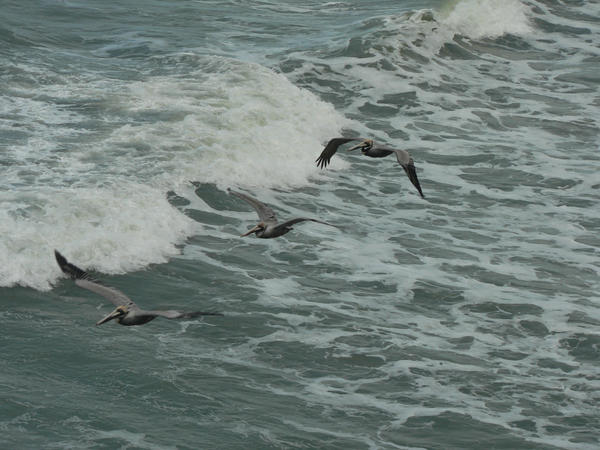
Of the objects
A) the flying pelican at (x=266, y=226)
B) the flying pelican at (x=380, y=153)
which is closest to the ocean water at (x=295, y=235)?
the flying pelican at (x=266, y=226)

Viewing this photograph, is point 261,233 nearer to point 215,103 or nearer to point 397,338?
point 397,338

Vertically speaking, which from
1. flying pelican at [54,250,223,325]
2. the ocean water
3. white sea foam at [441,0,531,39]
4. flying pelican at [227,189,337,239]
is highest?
white sea foam at [441,0,531,39]

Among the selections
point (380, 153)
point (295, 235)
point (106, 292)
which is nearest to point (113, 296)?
point (106, 292)

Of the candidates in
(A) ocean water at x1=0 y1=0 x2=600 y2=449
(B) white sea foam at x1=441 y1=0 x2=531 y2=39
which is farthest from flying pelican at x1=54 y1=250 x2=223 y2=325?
(B) white sea foam at x1=441 y1=0 x2=531 y2=39

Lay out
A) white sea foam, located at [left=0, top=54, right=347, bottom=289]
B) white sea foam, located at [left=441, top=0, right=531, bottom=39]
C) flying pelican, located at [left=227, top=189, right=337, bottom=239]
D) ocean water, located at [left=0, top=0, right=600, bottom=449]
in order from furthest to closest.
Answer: white sea foam, located at [left=441, top=0, right=531, bottom=39], white sea foam, located at [left=0, top=54, right=347, bottom=289], ocean water, located at [left=0, top=0, right=600, bottom=449], flying pelican, located at [left=227, top=189, right=337, bottom=239]

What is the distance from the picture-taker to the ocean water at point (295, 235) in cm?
1138

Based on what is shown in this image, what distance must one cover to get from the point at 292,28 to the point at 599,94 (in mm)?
7756

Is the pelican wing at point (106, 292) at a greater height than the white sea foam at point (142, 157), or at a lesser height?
greater

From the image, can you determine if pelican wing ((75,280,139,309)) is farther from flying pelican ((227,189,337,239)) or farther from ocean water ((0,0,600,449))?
flying pelican ((227,189,337,239))

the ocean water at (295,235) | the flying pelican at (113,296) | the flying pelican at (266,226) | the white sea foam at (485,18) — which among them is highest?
the white sea foam at (485,18)

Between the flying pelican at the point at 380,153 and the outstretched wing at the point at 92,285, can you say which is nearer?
the outstretched wing at the point at 92,285

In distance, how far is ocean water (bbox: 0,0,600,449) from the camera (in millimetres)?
11380

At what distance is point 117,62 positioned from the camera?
23.8 meters

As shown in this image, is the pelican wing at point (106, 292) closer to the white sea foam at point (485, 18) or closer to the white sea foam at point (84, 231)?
the white sea foam at point (84, 231)
